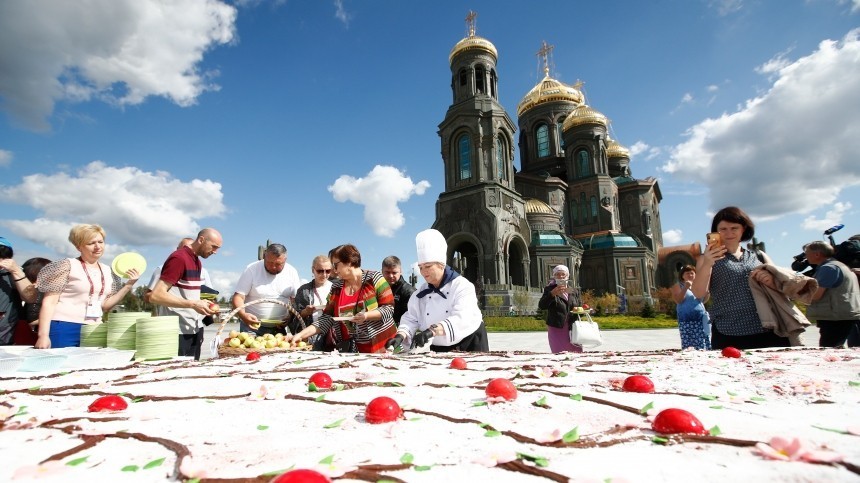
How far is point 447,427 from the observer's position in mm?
1634

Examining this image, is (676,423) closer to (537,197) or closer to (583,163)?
(537,197)

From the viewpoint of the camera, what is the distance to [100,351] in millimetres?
3363

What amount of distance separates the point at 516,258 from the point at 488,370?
33.2 m

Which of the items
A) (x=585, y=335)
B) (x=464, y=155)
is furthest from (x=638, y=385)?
(x=464, y=155)

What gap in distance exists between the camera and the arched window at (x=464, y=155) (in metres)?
34.9

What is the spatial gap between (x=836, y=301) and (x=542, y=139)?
47.0 metres

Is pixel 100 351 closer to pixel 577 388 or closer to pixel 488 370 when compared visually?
pixel 488 370

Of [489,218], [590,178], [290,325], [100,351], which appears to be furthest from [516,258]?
[100,351]

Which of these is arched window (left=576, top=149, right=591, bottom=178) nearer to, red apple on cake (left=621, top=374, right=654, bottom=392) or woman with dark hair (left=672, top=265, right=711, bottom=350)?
woman with dark hair (left=672, top=265, right=711, bottom=350)

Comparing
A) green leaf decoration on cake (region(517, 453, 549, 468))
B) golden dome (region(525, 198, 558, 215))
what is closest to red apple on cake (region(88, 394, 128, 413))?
green leaf decoration on cake (region(517, 453, 549, 468))

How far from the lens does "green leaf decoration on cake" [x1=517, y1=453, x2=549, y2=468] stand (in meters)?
1.22

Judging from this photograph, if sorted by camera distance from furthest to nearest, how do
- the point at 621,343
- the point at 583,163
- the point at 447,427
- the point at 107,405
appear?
the point at 583,163 < the point at 621,343 < the point at 107,405 < the point at 447,427

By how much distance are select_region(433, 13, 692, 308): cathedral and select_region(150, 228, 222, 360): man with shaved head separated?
87.0 ft

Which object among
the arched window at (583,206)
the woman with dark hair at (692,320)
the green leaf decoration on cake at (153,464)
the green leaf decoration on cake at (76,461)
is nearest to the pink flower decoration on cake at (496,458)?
the green leaf decoration on cake at (153,464)
